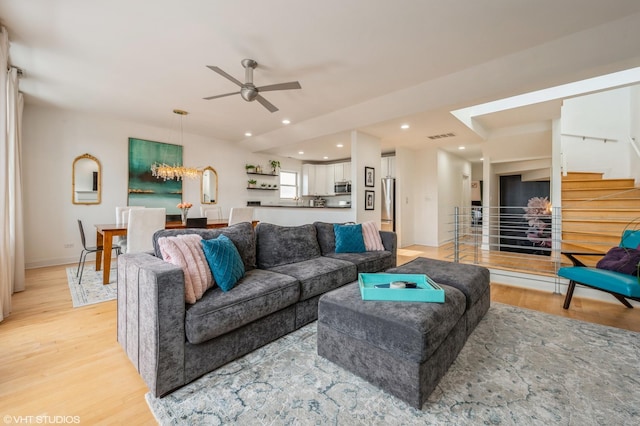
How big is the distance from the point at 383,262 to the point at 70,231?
5.47 metres

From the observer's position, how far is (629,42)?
2451 mm

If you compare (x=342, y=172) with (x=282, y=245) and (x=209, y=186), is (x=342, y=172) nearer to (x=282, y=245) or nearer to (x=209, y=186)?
(x=209, y=186)

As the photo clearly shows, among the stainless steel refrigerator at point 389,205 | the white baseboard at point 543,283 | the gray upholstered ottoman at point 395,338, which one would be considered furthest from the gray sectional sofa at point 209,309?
the stainless steel refrigerator at point 389,205

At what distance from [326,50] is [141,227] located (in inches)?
125

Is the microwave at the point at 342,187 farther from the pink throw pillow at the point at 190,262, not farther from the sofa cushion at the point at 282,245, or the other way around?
the pink throw pillow at the point at 190,262

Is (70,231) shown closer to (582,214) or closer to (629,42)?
(629,42)

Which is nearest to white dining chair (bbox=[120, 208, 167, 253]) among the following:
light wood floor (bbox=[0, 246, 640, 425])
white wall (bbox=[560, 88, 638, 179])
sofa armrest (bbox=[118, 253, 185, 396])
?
light wood floor (bbox=[0, 246, 640, 425])

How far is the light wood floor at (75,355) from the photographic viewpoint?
4.82 feet

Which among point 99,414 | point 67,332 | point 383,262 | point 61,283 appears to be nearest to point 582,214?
point 383,262

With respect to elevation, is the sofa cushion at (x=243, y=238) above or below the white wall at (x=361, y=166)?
below

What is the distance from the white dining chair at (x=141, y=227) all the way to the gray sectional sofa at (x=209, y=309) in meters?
1.70

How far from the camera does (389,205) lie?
668cm

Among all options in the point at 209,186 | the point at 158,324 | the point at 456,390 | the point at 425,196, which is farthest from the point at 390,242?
the point at 209,186

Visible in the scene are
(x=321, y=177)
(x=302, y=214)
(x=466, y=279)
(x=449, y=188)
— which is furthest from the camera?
(x=321, y=177)
